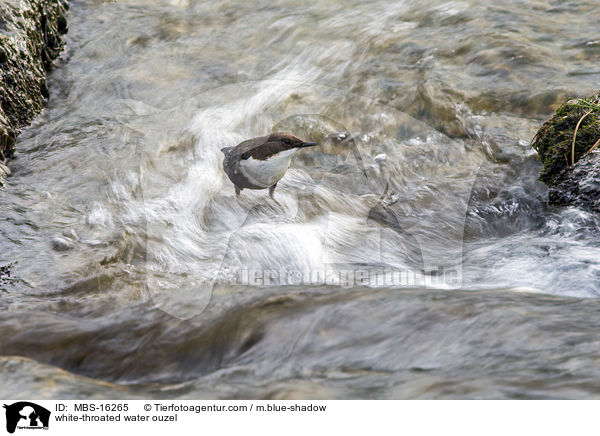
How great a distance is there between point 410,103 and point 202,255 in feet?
9.55

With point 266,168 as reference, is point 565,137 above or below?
below

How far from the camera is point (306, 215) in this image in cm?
434

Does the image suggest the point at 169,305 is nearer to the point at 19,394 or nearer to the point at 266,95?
the point at 19,394

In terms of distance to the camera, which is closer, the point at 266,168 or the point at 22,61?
the point at 266,168

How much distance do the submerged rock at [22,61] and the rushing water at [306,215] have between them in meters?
0.21

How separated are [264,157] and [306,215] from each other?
0.64 metres

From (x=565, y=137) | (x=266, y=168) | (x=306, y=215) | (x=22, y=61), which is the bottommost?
(x=306, y=215)

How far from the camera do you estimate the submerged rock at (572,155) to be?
413 centimetres
